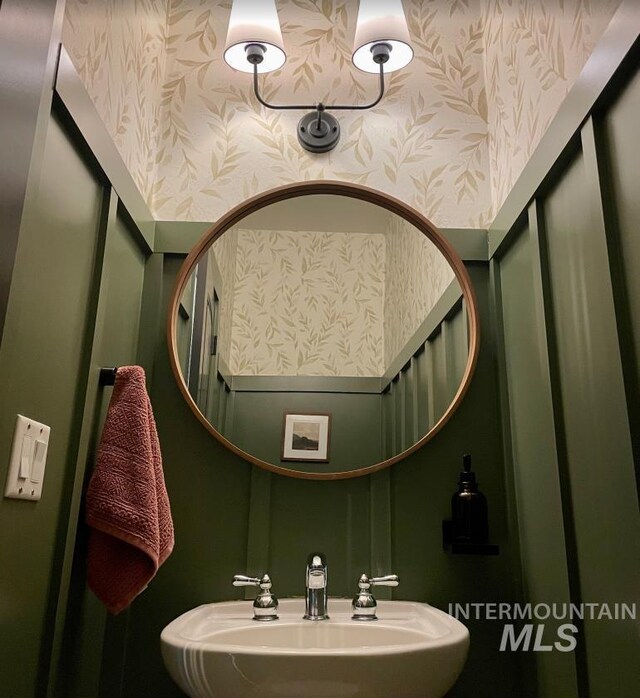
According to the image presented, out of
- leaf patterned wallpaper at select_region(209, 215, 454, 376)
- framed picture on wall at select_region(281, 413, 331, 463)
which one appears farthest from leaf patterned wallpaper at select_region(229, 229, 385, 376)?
framed picture on wall at select_region(281, 413, 331, 463)

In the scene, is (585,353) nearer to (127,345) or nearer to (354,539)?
(354,539)

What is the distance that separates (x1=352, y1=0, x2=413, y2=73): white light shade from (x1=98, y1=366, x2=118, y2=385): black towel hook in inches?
41.1

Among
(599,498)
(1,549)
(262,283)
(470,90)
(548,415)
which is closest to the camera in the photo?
(1,549)

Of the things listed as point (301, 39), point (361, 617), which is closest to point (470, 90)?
point (301, 39)

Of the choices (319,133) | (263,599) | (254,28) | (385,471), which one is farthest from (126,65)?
(263,599)

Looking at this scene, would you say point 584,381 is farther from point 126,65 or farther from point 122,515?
point 126,65

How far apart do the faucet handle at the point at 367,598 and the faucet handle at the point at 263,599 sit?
0.16 meters

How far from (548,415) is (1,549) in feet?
2.98

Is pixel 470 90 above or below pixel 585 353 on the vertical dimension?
above

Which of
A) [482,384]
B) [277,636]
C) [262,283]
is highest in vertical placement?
[262,283]

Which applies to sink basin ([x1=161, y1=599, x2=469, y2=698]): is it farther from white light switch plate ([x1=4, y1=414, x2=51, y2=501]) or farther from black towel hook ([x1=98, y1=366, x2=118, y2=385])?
black towel hook ([x1=98, y1=366, x2=118, y2=385])

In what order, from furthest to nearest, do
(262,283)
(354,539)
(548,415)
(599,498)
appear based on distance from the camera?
1. (262,283)
2. (354,539)
3. (548,415)
4. (599,498)

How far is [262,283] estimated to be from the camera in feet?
4.75

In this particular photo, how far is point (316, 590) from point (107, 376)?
23.1 inches
